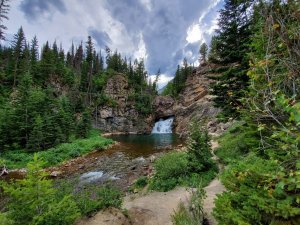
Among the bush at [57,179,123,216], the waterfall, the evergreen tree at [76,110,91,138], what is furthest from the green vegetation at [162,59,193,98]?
the bush at [57,179,123,216]

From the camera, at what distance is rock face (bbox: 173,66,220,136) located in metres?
44.2

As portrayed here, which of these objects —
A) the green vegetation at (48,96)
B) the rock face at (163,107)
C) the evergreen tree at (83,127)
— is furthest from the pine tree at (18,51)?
the rock face at (163,107)

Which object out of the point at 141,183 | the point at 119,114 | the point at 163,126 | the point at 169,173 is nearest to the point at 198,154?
the point at 169,173

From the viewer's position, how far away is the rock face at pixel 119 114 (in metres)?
50.5

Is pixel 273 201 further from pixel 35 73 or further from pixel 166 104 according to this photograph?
pixel 166 104

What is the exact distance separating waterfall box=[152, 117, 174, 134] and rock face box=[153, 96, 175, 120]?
5.04ft

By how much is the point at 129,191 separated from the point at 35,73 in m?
39.7

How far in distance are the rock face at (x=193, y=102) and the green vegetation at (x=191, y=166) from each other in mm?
30250

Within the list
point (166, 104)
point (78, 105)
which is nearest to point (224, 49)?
point (78, 105)

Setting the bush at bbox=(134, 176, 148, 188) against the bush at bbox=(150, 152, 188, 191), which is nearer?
the bush at bbox=(150, 152, 188, 191)

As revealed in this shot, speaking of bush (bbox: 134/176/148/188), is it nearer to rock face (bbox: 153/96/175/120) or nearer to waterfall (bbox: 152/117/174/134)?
waterfall (bbox: 152/117/174/134)

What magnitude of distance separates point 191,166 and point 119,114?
4290 centimetres

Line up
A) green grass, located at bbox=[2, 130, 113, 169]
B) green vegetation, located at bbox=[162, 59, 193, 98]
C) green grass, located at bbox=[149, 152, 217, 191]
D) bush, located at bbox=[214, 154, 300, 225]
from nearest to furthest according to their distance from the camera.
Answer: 1. bush, located at bbox=[214, 154, 300, 225]
2. green grass, located at bbox=[149, 152, 217, 191]
3. green grass, located at bbox=[2, 130, 113, 169]
4. green vegetation, located at bbox=[162, 59, 193, 98]

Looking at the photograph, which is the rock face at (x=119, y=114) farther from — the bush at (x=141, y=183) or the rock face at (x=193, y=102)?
the bush at (x=141, y=183)
